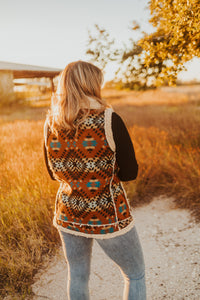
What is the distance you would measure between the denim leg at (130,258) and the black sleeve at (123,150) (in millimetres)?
324

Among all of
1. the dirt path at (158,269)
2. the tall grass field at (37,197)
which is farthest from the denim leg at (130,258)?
the tall grass field at (37,197)

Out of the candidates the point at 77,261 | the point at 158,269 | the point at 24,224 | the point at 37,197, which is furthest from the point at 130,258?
the point at 37,197

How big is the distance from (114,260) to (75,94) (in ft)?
3.06

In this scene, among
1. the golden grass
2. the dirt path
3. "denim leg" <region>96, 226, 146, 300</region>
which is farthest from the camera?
the golden grass

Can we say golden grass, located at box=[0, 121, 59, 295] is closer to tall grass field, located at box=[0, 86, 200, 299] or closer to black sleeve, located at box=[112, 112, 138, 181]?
tall grass field, located at box=[0, 86, 200, 299]

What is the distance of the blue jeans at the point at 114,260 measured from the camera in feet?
4.36

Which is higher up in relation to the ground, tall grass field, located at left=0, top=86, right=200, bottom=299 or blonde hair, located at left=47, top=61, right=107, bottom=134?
blonde hair, located at left=47, top=61, right=107, bottom=134

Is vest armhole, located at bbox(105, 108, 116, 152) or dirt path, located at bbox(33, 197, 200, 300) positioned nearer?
vest armhole, located at bbox(105, 108, 116, 152)

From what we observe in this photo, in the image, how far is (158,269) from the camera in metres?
2.65

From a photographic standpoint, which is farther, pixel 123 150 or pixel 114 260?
pixel 114 260

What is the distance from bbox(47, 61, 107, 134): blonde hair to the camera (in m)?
1.21

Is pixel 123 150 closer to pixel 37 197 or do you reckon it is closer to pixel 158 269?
pixel 158 269

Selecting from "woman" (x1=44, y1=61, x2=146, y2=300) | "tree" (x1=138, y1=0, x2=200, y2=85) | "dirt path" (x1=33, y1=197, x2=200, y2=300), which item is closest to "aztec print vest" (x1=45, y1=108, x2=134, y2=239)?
"woman" (x1=44, y1=61, x2=146, y2=300)

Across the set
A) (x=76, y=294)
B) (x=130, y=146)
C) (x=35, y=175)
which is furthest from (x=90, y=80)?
(x=35, y=175)
